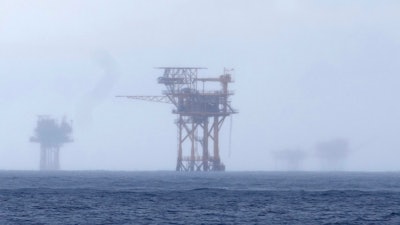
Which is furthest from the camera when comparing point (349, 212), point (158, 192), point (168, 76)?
point (168, 76)

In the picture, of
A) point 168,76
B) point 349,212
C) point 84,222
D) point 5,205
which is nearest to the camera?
point 84,222

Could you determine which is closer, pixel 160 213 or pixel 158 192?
pixel 160 213

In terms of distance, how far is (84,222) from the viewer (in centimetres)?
6338

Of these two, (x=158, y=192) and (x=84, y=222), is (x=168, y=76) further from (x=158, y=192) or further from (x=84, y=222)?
(x=84, y=222)

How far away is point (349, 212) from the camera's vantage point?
73.3 meters

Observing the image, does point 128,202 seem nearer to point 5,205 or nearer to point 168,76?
point 5,205

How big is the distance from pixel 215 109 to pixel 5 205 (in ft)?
322

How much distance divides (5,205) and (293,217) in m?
19.5

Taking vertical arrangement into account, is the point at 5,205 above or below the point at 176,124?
below

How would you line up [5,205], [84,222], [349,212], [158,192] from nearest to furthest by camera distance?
[84,222] < [349,212] < [5,205] < [158,192]

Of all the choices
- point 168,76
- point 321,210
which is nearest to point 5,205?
point 321,210

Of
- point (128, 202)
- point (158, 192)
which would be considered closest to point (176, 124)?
point (158, 192)

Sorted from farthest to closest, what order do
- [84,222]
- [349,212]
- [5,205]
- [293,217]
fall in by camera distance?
[5,205]
[349,212]
[293,217]
[84,222]

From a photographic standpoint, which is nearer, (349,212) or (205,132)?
(349,212)
